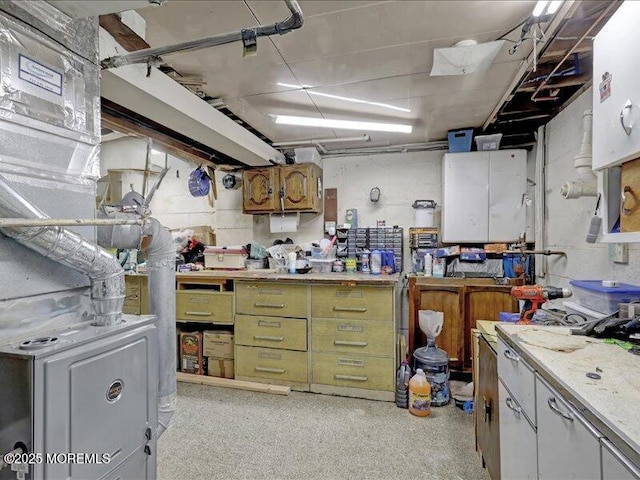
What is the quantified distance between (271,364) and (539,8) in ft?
10.0

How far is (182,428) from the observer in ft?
7.69

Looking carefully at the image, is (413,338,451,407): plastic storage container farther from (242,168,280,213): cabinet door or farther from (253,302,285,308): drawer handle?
(242,168,280,213): cabinet door

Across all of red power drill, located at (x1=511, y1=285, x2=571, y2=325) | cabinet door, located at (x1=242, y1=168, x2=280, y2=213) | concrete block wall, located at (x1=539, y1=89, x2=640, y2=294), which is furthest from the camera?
cabinet door, located at (x1=242, y1=168, x2=280, y2=213)

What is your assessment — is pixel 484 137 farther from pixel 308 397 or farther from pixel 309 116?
pixel 308 397

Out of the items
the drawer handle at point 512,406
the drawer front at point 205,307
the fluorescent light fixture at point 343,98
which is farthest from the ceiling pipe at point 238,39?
the drawer front at point 205,307

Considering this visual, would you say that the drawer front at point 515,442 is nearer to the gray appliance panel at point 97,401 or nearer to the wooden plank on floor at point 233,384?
the gray appliance panel at point 97,401

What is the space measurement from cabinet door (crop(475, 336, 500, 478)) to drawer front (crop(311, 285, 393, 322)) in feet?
3.00

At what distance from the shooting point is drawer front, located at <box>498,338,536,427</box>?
45.5 inches

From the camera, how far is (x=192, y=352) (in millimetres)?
3205

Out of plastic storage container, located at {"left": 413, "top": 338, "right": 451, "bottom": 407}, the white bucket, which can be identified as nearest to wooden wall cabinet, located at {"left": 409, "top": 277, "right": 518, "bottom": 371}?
plastic storage container, located at {"left": 413, "top": 338, "right": 451, "bottom": 407}

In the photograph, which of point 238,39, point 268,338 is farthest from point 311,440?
point 238,39

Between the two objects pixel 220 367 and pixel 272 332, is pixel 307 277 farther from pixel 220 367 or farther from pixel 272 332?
pixel 220 367

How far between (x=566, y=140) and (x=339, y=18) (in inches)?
83.1

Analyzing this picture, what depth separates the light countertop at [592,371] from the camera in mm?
735
